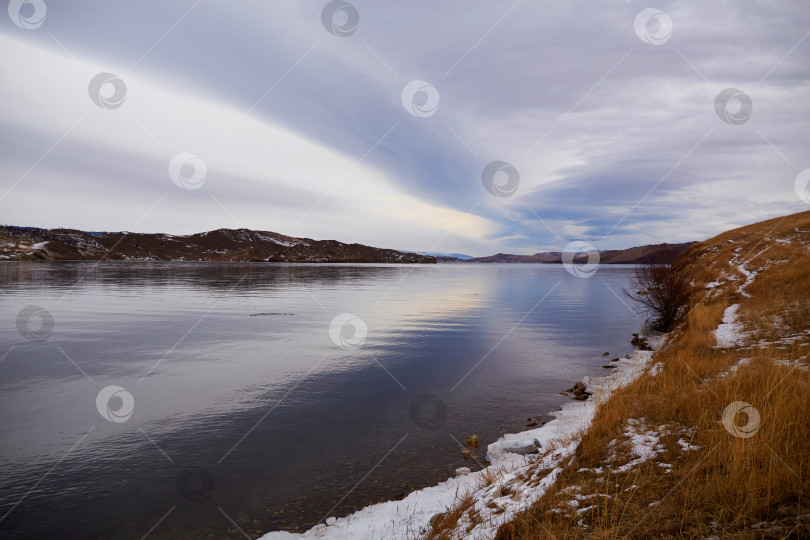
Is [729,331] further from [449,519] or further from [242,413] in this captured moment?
[242,413]

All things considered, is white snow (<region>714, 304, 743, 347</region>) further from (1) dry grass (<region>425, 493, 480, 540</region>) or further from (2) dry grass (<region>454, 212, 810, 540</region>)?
(1) dry grass (<region>425, 493, 480, 540</region>)

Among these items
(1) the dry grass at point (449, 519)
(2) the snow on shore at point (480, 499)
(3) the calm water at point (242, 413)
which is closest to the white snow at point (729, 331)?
(3) the calm water at point (242, 413)

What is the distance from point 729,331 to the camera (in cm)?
1744

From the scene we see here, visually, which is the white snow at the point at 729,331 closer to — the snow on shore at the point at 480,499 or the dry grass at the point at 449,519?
the snow on shore at the point at 480,499

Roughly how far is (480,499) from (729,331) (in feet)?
52.8

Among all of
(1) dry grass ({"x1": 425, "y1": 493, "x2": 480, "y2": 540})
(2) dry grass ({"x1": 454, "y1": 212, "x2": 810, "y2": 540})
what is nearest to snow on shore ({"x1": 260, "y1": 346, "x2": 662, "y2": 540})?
(1) dry grass ({"x1": 425, "y1": 493, "x2": 480, "y2": 540})

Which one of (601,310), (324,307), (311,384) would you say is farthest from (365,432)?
(601,310)

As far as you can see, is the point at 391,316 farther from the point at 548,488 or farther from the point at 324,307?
the point at 548,488

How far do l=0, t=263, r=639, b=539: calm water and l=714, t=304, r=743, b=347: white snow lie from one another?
15.7 ft

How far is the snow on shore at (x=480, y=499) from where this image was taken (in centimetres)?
639

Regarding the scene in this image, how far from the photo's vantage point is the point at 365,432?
37.9ft

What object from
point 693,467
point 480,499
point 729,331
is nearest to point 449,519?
point 480,499

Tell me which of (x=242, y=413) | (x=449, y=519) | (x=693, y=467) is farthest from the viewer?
(x=242, y=413)

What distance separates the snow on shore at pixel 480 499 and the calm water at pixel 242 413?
1.81 ft
